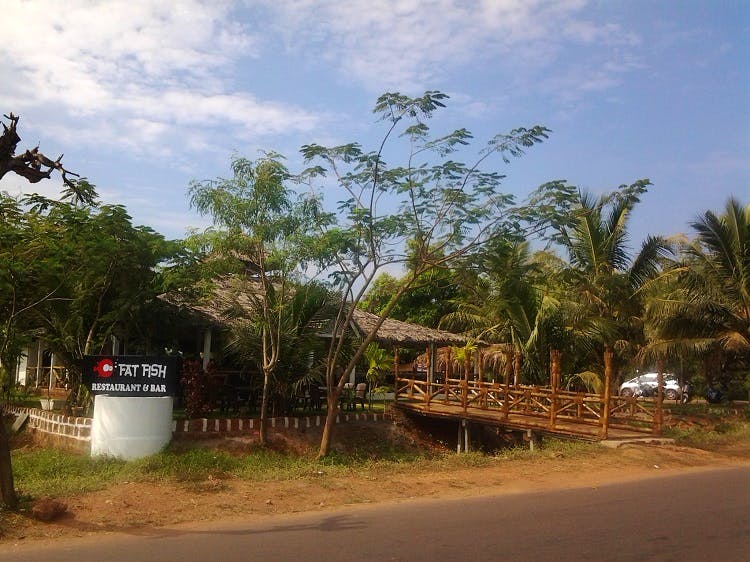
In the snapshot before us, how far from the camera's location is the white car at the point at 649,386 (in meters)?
34.1

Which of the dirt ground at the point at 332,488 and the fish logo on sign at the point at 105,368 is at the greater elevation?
the fish logo on sign at the point at 105,368

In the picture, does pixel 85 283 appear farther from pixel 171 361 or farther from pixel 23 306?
pixel 171 361

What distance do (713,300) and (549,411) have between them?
7.30m

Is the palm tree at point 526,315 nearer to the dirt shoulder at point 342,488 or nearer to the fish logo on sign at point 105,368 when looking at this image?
the dirt shoulder at point 342,488

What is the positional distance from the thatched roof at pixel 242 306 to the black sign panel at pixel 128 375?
229 cm

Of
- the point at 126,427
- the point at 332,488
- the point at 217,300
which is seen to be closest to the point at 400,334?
the point at 217,300

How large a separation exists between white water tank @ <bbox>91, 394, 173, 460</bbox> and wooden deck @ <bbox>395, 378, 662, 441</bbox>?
801 centimetres

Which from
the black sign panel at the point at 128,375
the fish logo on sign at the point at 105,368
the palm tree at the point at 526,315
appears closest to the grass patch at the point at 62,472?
the black sign panel at the point at 128,375

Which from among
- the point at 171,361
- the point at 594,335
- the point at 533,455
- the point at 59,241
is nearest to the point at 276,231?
the point at 171,361

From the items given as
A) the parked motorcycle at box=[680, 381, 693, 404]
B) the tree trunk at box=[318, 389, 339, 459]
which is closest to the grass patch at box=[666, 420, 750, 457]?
the tree trunk at box=[318, 389, 339, 459]

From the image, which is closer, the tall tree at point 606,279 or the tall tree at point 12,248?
the tall tree at point 12,248

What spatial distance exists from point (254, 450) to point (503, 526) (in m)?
7.86

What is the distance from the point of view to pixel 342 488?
10.1 metres

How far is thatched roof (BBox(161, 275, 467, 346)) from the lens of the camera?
48.7 feet
